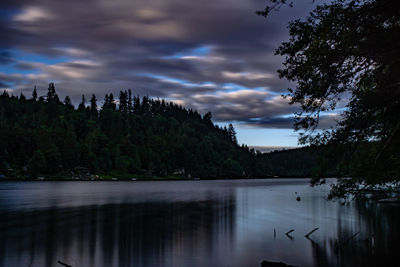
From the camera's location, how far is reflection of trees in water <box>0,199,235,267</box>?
3055cm

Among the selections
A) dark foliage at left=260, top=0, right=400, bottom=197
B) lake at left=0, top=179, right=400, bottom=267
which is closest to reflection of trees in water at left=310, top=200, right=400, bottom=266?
lake at left=0, top=179, right=400, bottom=267

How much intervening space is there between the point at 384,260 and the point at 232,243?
15355 mm

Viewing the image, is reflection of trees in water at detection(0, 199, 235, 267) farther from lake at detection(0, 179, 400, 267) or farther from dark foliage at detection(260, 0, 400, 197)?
dark foliage at detection(260, 0, 400, 197)

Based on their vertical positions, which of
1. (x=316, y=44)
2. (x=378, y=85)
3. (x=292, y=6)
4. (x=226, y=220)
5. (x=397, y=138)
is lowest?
(x=226, y=220)

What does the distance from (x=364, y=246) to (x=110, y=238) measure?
86.2 ft

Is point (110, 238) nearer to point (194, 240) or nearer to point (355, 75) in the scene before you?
point (194, 240)

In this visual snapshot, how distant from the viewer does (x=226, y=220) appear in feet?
193

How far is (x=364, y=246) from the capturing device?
33.4 m

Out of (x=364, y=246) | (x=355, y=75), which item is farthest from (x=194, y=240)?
(x=355, y=75)

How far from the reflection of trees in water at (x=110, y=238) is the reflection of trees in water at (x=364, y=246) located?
1036cm

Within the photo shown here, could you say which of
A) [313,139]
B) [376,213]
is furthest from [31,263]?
[376,213]

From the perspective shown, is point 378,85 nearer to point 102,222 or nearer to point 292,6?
point 292,6

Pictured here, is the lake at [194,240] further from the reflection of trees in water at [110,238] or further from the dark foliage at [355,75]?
the dark foliage at [355,75]

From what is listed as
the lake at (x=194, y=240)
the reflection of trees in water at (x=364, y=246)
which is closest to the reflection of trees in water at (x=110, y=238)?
the lake at (x=194, y=240)
